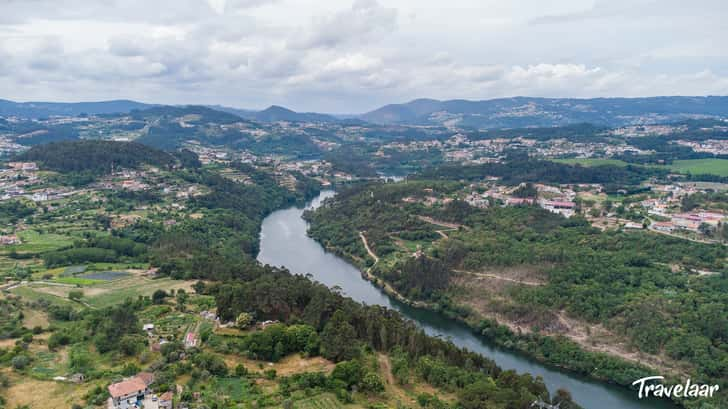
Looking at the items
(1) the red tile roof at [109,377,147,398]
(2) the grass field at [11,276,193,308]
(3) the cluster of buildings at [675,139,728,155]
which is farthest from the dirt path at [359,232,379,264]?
(3) the cluster of buildings at [675,139,728,155]

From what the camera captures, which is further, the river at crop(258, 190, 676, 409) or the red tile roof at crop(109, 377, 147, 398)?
the river at crop(258, 190, 676, 409)

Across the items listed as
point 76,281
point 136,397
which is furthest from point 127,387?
point 76,281

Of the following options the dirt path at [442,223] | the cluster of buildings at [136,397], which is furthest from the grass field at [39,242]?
the dirt path at [442,223]

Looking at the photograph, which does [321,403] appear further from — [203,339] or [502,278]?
[502,278]

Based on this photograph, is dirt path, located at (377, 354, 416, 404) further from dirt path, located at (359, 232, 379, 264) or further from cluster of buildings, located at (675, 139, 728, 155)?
cluster of buildings, located at (675, 139, 728, 155)

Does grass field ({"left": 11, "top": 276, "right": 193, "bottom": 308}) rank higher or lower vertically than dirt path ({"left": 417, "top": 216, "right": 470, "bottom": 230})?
lower
